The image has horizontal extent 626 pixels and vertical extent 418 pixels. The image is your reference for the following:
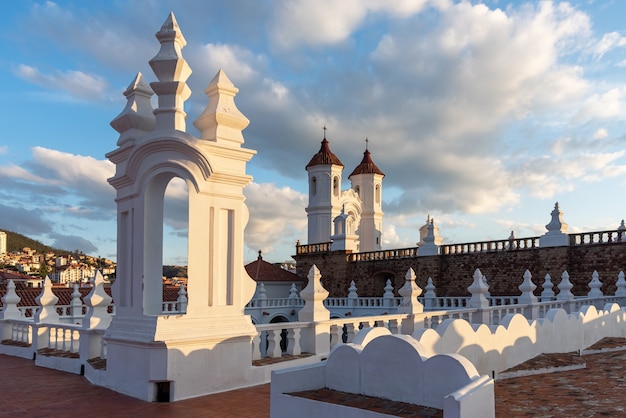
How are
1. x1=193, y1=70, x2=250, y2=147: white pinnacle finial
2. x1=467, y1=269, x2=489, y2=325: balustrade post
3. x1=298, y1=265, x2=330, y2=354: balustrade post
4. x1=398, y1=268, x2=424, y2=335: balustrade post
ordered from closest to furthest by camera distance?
x1=193, y1=70, x2=250, y2=147: white pinnacle finial
x1=298, y1=265, x2=330, y2=354: balustrade post
x1=398, y1=268, x2=424, y2=335: balustrade post
x1=467, y1=269, x2=489, y2=325: balustrade post

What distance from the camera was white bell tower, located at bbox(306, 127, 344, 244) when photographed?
43.9 metres

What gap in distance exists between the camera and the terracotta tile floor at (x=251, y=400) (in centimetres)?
526

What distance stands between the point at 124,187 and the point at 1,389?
11.3 ft

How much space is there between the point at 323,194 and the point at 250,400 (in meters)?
37.5

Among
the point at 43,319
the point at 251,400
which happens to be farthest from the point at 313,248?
the point at 251,400

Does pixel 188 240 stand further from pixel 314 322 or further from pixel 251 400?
pixel 314 322

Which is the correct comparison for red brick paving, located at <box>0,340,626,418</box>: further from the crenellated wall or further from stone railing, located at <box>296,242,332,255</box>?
stone railing, located at <box>296,242,332,255</box>

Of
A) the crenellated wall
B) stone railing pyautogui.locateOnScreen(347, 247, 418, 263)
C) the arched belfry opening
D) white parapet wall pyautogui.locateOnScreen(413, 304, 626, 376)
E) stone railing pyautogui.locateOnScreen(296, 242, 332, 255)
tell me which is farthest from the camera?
stone railing pyautogui.locateOnScreen(296, 242, 332, 255)

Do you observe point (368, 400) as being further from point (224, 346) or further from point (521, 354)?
point (521, 354)

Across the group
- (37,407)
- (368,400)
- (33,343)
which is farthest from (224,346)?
(33,343)

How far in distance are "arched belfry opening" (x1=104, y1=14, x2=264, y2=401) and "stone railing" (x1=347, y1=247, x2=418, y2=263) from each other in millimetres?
25463

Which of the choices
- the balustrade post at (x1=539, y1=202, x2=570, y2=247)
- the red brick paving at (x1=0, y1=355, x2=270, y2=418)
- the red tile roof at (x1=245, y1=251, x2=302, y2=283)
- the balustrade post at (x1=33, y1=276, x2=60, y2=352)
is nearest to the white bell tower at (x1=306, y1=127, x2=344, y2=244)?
the red tile roof at (x1=245, y1=251, x2=302, y2=283)

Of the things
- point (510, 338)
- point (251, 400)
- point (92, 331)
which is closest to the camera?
point (251, 400)

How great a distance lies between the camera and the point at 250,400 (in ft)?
22.2
